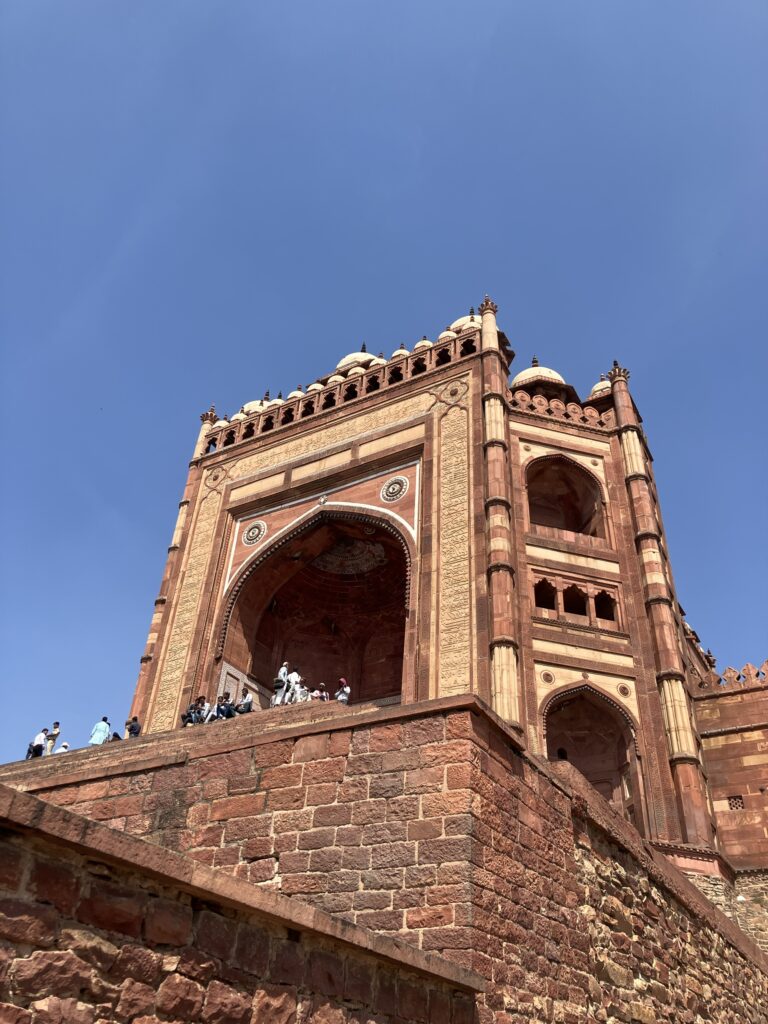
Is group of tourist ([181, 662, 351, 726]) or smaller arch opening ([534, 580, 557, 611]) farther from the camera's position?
smaller arch opening ([534, 580, 557, 611])

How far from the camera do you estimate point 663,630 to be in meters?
17.5

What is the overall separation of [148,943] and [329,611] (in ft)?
68.4

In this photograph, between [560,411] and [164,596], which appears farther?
[164,596]

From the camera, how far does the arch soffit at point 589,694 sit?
16.5 metres

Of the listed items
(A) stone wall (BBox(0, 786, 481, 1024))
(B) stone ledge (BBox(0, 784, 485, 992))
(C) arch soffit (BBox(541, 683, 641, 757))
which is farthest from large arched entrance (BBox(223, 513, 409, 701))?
(A) stone wall (BBox(0, 786, 481, 1024))

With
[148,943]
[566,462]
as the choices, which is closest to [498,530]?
[566,462]

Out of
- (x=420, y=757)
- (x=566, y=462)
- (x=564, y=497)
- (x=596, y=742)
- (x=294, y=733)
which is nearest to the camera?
(x=420, y=757)

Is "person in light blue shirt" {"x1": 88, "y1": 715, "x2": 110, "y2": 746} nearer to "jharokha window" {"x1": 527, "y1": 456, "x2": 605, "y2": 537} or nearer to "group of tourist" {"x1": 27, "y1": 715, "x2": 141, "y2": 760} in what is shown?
"group of tourist" {"x1": 27, "y1": 715, "x2": 141, "y2": 760}

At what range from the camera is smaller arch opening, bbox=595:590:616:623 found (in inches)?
→ 722

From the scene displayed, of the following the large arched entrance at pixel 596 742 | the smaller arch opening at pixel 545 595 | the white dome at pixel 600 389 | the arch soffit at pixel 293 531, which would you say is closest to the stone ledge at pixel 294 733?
the large arched entrance at pixel 596 742

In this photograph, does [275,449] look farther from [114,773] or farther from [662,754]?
[114,773]

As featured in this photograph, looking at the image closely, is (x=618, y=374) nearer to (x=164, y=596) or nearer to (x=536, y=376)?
(x=536, y=376)

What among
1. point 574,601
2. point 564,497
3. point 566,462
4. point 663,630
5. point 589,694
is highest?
point 564,497

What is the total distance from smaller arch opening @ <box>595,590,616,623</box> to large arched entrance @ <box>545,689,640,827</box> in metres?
2.00
